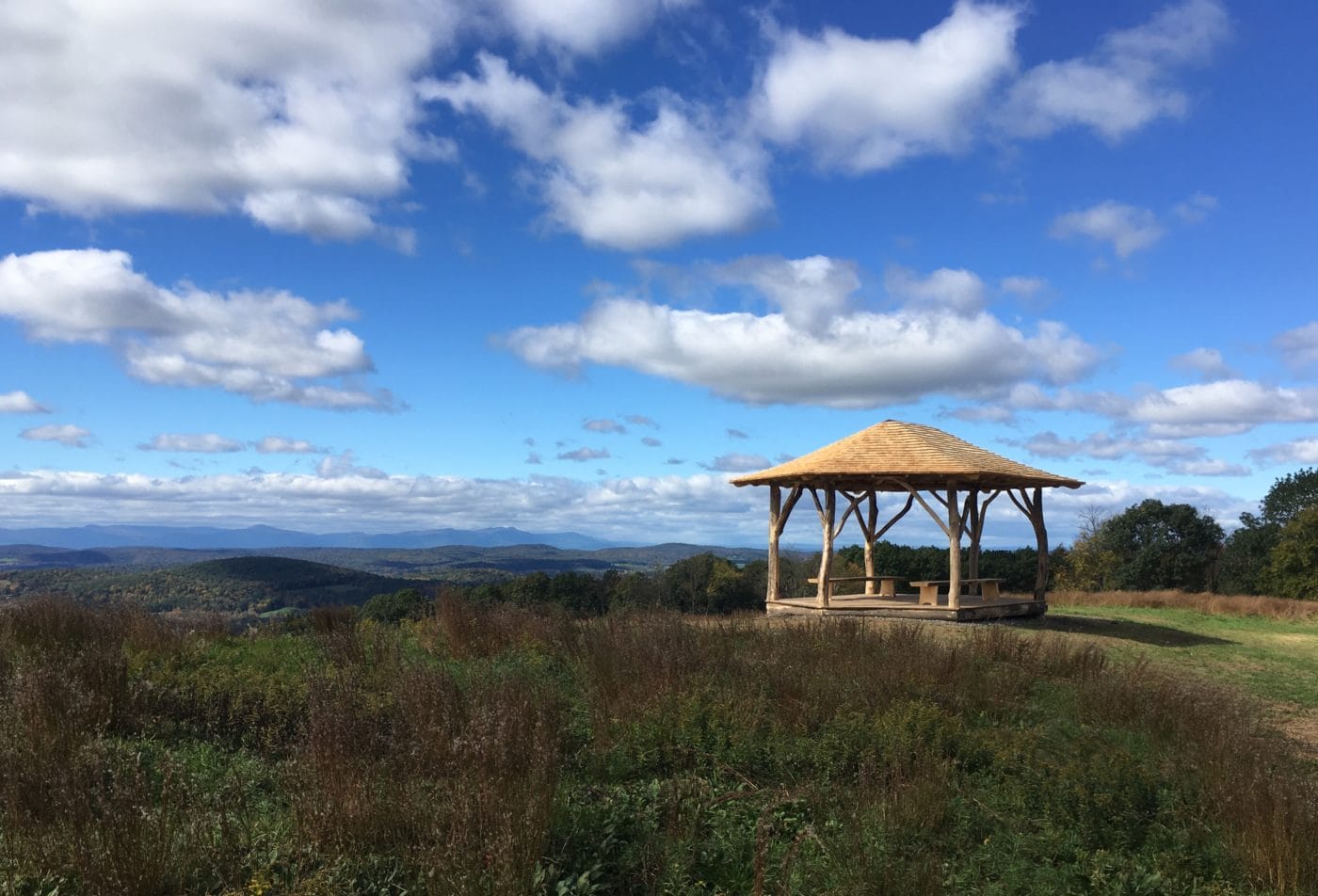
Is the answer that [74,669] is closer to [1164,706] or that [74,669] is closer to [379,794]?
[379,794]

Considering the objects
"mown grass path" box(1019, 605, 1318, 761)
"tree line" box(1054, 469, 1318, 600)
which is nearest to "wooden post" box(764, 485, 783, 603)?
"mown grass path" box(1019, 605, 1318, 761)

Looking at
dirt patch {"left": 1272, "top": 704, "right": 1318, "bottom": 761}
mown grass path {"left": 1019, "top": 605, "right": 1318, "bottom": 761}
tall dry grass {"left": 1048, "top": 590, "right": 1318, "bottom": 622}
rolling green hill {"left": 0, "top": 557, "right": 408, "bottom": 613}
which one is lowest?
rolling green hill {"left": 0, "top": 557, "right": 408, "bottom": 613}

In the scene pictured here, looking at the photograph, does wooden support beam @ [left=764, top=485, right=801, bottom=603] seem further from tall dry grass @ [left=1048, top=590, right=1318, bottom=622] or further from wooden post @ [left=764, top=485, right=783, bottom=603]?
tall dry grass @ [left=1048, top=590, right=1318, bottom=622]

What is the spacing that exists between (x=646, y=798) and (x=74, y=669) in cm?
445

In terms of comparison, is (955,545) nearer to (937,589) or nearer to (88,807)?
(937,589)

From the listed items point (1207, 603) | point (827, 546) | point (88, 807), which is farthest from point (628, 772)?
point (1207, 603)

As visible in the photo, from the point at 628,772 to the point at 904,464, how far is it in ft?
36.9

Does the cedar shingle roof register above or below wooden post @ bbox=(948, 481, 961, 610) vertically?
above

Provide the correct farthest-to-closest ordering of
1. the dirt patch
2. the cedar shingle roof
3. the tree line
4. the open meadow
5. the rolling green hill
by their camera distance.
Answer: the tree line, the rolling green hill, the cedar shingle roof, the dirt patch, the open meadow

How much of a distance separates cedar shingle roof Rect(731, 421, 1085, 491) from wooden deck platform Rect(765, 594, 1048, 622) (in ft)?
7.74

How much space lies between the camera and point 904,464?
15.7 meters

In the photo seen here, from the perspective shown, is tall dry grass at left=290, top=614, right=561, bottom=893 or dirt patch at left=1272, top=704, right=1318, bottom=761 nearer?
tall dry grass at left=290, top=614, right=561, bottom=893

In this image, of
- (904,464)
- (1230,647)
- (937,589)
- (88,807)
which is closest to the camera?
(88,807)

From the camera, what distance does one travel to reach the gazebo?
51.5 ft
